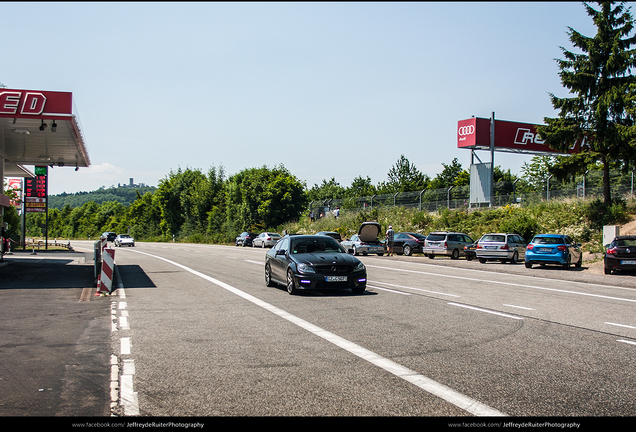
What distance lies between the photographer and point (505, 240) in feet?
87.2

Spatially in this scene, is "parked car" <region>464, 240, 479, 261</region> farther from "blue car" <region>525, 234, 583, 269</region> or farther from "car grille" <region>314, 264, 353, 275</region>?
"car grille" <region>314, 264, 353, 275</region>

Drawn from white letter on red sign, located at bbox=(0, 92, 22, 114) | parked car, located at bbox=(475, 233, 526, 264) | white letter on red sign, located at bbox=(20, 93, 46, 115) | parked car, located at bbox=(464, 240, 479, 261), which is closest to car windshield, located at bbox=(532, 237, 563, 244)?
parked car, located at bbox=(475, 233, 526, 264)

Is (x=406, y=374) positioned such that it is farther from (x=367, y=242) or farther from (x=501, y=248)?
(x=367, y=242)

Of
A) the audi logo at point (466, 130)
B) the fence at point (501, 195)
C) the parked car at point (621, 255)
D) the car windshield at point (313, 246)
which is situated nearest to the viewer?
the car windshield at point (313, 246)

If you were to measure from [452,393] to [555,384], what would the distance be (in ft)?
3.74

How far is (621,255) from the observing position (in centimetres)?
1930

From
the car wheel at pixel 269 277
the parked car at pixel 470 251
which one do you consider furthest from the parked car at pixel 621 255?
the car wheel at pixel 269 277

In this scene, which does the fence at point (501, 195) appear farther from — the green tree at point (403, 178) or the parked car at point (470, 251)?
the green tree at point (403, 178)

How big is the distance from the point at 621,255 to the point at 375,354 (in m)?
16.6

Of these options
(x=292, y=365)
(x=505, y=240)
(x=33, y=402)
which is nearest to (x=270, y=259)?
(x=292, y=365)

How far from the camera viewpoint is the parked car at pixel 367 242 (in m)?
34.7

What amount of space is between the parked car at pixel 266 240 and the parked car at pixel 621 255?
32.6m

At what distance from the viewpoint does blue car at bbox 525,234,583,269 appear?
22141 mm

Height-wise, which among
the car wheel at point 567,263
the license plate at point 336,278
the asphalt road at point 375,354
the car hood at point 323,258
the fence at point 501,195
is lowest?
the asphalt road at point 375,354
